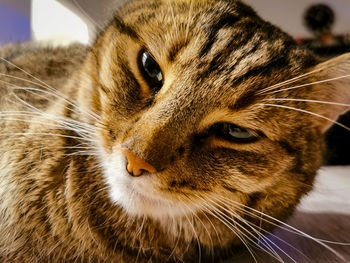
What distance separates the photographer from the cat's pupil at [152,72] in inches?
26.2

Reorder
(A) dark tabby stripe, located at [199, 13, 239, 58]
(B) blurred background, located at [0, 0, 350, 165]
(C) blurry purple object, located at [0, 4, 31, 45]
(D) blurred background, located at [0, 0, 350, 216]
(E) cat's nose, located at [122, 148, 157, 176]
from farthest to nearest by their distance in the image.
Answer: (C) blurry purple object, located at [0, 4, 31, 45] → (B) blurred background, located at [0, 0, 350, 165] → (D) blurred background, located at [0, 0, 350, 216] → (A) dark tabby stripe, located at [199, 13, 239, 58] → (E) cat's nose, located at [122, 148, 157, 176]

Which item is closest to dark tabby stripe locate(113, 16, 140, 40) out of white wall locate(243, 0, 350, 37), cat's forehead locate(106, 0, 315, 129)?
cat's forehead locate(106, 0, 315, 129)

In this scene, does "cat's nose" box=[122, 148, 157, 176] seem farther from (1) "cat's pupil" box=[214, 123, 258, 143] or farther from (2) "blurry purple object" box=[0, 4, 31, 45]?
(2) "blurry purple object" box=[0, 4, 31, 45]

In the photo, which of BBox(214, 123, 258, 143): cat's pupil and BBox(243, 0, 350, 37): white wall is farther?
BBox(243, 0, 350, 37): white wall

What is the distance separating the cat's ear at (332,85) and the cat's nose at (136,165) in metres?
0.39

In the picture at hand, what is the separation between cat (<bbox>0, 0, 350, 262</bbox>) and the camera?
1.94ft

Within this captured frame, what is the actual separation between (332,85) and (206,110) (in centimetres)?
34

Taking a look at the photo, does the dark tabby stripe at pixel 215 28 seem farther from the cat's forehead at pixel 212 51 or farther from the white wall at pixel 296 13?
the white wall at pixel 296 13

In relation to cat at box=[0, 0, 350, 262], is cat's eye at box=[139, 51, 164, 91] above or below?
above

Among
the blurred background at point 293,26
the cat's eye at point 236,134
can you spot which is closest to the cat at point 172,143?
the cat's eye at point 236,134

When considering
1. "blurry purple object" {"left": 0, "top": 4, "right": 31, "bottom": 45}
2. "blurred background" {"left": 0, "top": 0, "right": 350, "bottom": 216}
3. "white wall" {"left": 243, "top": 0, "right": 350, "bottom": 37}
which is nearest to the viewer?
"blurred background" {"left": 0, "top": 0, "right": 350, "bottom": 216}

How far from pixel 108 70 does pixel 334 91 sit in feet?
1.72

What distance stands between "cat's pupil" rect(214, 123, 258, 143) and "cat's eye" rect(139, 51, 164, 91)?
0.53 ft

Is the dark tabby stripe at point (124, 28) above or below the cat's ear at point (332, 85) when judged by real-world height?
above
